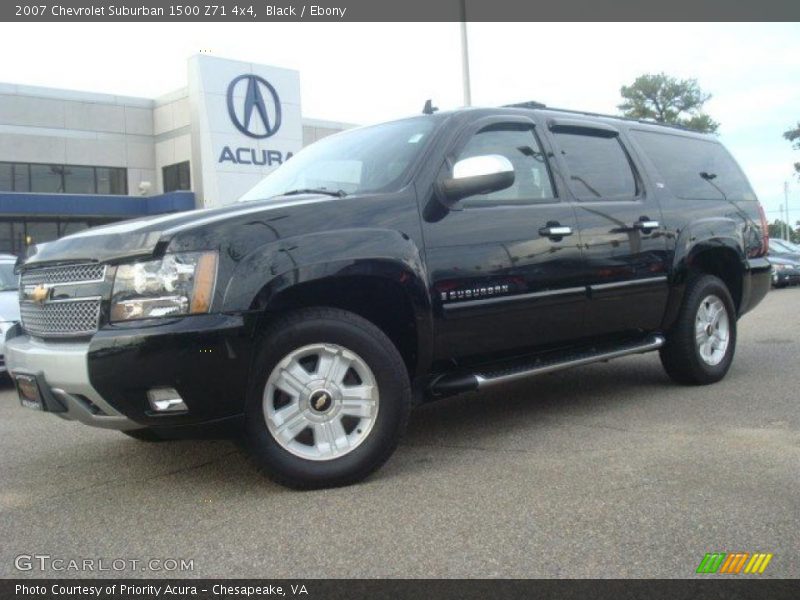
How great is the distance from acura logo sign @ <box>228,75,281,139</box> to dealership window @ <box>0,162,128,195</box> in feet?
20.0

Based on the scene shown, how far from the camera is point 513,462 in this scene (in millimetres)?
4211

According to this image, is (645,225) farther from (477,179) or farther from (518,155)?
(477,179)

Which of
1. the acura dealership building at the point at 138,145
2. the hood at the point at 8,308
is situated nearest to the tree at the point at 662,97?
the acura dealership building at the point at 138,145

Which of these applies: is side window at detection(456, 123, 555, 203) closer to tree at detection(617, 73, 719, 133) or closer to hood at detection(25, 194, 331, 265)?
hood at detection(25, 194, 331, 265)

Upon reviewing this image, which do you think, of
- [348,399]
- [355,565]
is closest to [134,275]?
[348,399]

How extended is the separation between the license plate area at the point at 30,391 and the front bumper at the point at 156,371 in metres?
0.16

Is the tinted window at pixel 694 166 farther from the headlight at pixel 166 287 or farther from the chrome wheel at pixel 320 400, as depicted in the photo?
the headlight at pixel 166 287

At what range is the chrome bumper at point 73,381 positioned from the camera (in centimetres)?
357

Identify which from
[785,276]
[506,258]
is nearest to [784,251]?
[785,276]

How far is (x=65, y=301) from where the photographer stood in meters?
3.76

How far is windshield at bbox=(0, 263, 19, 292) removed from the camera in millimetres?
8953

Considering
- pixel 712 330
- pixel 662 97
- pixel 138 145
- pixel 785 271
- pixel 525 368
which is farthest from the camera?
pixel 662 97

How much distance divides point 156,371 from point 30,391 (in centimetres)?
84
